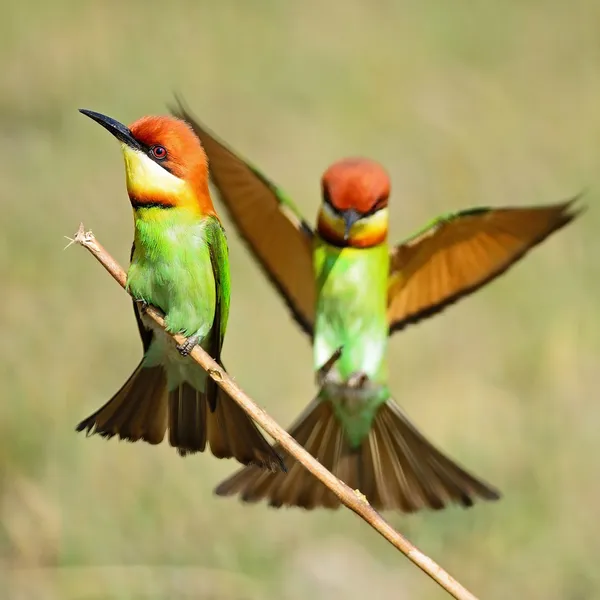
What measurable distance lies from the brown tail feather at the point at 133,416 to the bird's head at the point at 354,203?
2.56 feet

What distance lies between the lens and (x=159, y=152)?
62.1 inches

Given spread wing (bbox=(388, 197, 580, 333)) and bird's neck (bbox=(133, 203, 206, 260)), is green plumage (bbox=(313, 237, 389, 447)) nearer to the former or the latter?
spread wing (bbox=(388, 197, 580, 333))

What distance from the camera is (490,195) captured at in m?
5.12

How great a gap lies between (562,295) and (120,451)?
186 centimetres

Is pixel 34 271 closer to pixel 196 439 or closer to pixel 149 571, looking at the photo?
pixel 149 571

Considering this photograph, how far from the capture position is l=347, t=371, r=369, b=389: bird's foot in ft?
8.00

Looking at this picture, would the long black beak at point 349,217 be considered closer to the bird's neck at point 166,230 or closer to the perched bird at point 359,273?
the perched bird at point 359,273

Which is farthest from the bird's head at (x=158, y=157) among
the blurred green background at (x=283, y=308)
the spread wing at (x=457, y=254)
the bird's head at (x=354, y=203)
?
the blurred green background at (x=283, y=308)

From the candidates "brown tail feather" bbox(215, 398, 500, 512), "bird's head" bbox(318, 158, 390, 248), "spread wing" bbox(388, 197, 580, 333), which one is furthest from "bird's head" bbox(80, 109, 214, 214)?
"spread wing" bbox(388, 197, 580, 333)

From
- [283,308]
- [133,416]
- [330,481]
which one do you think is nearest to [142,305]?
[133,416]

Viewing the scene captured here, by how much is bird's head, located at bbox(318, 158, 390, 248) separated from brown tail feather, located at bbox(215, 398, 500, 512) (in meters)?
0.34

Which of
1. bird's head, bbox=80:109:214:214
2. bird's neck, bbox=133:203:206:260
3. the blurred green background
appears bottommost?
the blurred green background

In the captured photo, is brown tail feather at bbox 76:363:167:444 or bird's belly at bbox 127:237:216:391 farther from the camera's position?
bird's belly at bbox 127:237:216:391

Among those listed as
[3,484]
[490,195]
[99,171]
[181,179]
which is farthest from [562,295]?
[181,179]
